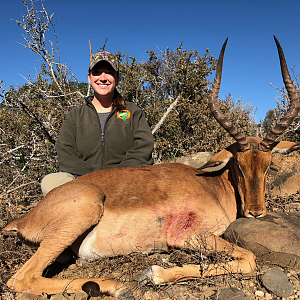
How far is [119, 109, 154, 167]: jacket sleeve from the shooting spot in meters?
5.43

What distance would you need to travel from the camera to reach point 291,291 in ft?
9.29

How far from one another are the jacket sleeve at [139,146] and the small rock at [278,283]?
3002 mm

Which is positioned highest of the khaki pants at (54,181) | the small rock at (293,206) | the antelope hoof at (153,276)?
the khaki pants at (54,181)

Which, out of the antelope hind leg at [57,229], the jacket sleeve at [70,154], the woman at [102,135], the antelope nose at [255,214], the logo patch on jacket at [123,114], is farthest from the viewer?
the logo patch on jacket at [123,114]

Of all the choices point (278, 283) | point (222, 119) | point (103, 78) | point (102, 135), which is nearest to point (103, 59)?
point (103, 78)

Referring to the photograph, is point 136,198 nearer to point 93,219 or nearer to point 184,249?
point 93,219

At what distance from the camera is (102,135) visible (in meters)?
5.59

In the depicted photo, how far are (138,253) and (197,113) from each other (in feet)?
23.1

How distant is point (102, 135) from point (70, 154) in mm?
737

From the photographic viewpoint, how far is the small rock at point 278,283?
2832 mm

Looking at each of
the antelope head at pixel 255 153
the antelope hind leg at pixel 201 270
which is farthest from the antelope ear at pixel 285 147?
the antelope hind leg at pixel 201 270

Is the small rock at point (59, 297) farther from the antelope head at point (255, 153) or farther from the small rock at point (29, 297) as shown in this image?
the antelope head at point (255, 153)

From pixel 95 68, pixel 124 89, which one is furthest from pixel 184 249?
→ pixel 124 89

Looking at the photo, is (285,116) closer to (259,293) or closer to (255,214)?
(255,214)
